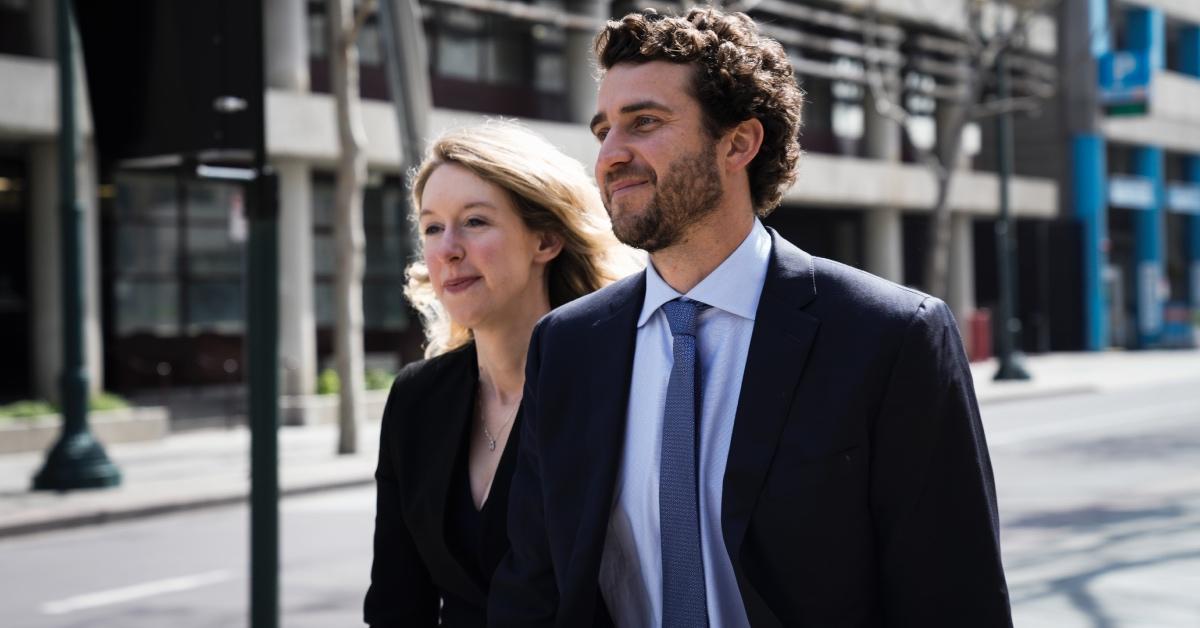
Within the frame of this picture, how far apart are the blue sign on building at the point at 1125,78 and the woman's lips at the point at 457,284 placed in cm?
3895

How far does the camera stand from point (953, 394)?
227cm

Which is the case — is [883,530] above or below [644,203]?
below

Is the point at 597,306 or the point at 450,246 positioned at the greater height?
the point at 450,246

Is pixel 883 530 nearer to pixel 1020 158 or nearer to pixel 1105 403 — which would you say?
pixel 1105 403

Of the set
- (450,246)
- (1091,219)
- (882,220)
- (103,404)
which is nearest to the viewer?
(450,246)

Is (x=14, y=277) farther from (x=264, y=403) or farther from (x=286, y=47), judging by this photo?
(x=264, y=403)

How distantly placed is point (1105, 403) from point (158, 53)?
2074cm

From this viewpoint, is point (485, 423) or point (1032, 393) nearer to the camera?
point (485, 423)

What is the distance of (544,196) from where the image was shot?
A: 338cm

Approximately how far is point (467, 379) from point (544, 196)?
1.52 ft

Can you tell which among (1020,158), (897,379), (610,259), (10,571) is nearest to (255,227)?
(610,259)

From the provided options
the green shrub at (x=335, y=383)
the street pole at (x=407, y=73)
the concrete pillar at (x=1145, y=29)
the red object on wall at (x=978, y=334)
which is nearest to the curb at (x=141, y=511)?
the street pole at (x=407, y=73)

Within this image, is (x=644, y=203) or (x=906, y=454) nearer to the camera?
(x=906, y=454)

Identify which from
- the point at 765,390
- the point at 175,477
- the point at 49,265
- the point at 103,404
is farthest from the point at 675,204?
the point at 49,265
